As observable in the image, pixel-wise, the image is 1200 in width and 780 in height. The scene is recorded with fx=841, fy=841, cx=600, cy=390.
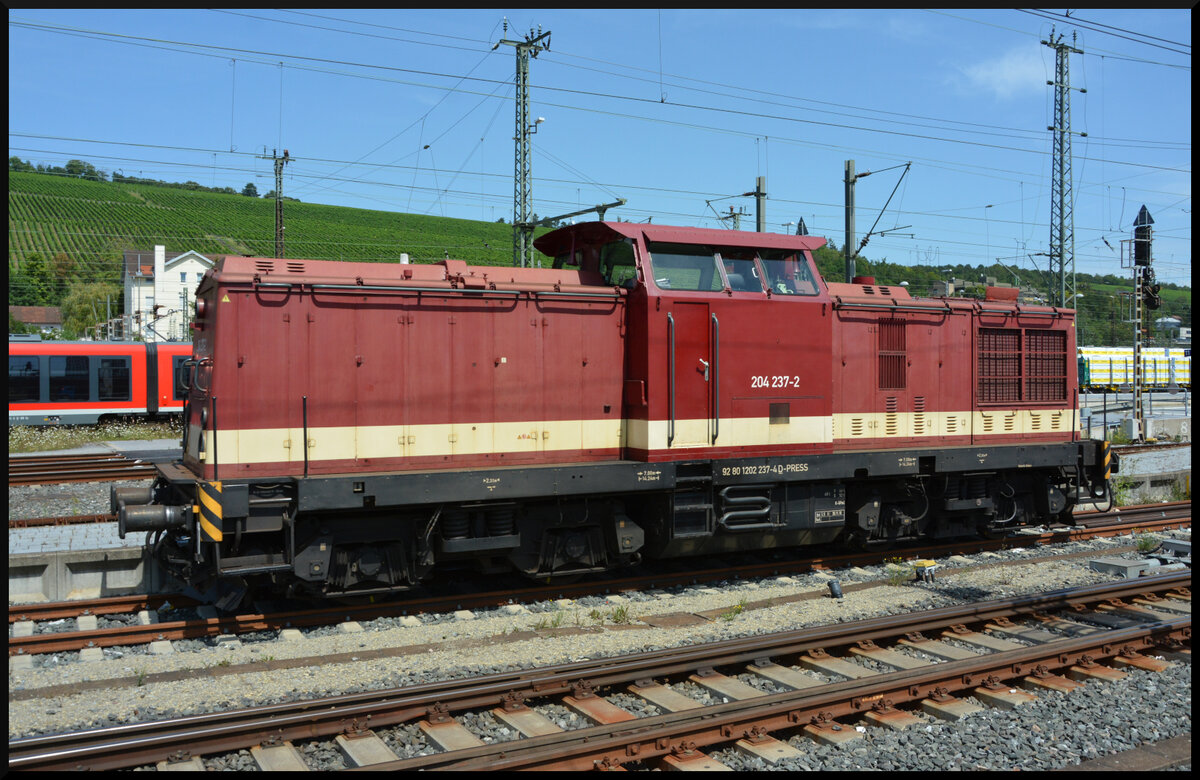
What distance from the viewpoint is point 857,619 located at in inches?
328

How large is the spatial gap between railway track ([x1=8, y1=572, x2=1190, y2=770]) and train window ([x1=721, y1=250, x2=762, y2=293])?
388cm

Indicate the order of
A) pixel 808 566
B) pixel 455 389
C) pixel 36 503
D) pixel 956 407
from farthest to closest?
pixel 36 503 → pixel 956 407 → pixel 808 566 → pixel 455 389

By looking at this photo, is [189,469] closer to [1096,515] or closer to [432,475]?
[432,475]

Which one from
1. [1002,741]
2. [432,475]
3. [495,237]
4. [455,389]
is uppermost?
[495,237]

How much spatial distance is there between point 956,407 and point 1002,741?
6.86 meters

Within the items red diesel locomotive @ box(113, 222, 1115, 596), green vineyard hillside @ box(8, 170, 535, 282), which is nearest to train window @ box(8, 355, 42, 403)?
red diesel locomotive @ box(113, 222, 1115, 596)

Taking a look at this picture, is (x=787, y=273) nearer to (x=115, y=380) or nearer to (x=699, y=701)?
(x=699, y=701)

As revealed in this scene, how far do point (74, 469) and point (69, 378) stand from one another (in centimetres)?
1161

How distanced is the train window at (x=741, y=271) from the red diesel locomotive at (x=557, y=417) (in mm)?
25

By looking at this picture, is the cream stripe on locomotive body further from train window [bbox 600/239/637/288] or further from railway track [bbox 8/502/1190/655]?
train window [bbox 600/239/637/288]

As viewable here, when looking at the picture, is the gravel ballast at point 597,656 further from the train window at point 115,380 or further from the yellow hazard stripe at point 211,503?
the train window at point 115,380

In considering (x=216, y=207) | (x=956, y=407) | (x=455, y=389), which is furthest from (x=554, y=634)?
(x=216, y=207)

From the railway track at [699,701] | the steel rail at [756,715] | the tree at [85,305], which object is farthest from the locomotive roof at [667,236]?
the tree at [85,305]

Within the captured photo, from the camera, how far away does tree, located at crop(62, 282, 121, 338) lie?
6894cm
